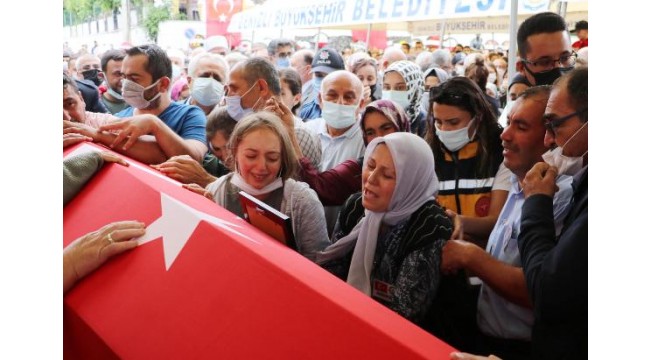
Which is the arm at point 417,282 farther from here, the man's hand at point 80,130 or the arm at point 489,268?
the man's hand at point 80,130

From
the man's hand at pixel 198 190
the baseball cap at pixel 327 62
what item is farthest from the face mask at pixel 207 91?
the man's hand at pixel 198 190

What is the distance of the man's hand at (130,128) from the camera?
2805mm

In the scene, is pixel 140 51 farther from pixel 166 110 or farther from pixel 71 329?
pixel 71 329

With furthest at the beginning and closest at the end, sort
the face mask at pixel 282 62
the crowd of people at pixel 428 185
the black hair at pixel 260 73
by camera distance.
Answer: the face mask at pixel 282 62 → the black hair at pixel 260 73 → the crowd of people at pixel 428 185

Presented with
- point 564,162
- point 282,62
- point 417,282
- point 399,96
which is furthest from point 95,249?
point 282,62

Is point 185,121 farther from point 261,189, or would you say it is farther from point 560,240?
point 560,240

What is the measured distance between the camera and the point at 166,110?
355 centimetres

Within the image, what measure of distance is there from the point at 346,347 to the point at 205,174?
5.54ft

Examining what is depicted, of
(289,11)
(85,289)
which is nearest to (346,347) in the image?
(85,289)

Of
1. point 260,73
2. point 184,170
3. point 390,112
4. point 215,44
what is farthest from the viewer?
point 215,44

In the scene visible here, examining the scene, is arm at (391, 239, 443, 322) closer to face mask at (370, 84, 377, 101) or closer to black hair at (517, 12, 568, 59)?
black hair at (517, 12, 568, 59)

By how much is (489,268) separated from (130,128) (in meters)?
1.65

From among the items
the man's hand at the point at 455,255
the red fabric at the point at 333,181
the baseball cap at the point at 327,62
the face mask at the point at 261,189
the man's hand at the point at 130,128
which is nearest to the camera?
the man's hand at the point at 455,255

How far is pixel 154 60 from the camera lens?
3588mm
